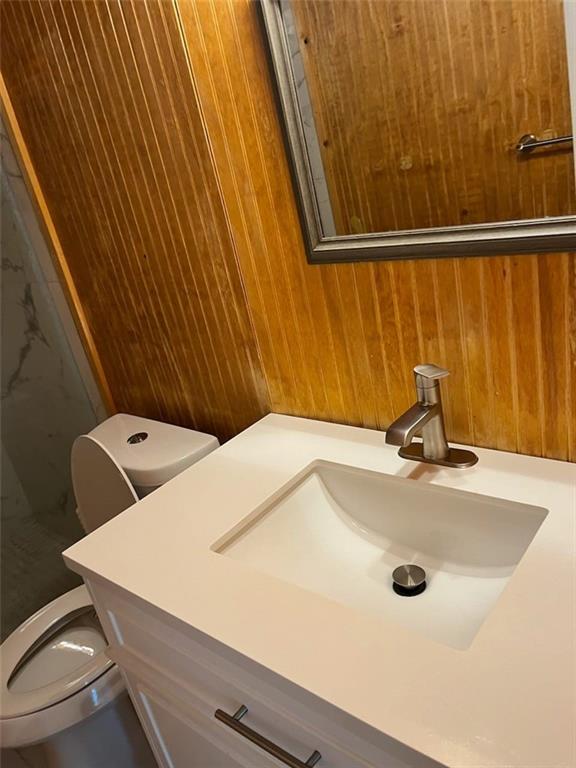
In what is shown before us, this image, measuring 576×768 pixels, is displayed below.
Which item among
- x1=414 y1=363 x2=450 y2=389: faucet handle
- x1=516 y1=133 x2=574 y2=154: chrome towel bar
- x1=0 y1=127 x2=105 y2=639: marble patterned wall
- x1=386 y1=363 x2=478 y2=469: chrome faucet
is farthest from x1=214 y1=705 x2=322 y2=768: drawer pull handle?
x1=0 y1=127 x2=105 y2=639: marble patterned wall

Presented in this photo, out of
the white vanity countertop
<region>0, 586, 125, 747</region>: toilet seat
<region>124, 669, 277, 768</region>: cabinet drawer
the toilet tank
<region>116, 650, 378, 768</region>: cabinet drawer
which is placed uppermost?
the white vanity countertop

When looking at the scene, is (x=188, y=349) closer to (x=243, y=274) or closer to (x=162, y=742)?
(x=243, y=274)

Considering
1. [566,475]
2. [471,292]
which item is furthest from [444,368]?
[566,475]

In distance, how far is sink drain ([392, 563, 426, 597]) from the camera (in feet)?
2.86

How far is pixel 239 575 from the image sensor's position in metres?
0.79

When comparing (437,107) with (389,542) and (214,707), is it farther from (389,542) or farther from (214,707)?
(214,707)

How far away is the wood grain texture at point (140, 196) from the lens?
1.10 m

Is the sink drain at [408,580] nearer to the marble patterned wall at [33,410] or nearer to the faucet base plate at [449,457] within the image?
the faucet base plate at [449,457]

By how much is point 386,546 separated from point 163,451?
575 mm

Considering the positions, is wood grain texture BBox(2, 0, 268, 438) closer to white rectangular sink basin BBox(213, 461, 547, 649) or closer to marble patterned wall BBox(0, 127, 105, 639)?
marble patterned wall BBox(0, 127, 105, 639)

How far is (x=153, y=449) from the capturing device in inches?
52.8

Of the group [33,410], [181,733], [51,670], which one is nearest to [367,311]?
[181,733]

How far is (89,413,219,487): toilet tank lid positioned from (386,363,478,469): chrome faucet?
0.50 meters

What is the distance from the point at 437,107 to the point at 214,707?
0.92m
